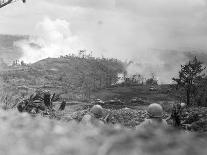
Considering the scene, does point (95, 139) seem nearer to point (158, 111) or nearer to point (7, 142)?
point (7, 142)

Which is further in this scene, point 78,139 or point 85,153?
point 78,139

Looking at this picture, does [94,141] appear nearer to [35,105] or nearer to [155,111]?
[155,111]

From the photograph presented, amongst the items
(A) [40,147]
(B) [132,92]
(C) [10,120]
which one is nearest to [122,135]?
(A) [40,147]

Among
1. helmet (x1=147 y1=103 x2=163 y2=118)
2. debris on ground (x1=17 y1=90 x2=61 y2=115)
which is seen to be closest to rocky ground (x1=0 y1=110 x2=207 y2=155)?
helmet (x1=147 y1=103 x2=163 y2=118)

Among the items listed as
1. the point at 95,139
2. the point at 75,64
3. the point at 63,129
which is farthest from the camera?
the point at 75,64

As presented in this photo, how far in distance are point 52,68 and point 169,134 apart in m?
173

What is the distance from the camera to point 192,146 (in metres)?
3.55

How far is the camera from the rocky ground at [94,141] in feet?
11.8

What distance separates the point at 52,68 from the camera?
17575cm

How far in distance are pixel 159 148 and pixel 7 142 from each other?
2.40 meters

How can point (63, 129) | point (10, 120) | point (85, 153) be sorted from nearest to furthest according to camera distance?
point (85, 153) < point (63, 129) < point (10, 120)

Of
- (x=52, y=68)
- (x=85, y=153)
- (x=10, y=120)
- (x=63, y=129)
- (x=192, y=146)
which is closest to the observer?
(x=192, y=146)

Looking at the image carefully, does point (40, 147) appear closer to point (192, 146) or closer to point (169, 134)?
point (169, 134)

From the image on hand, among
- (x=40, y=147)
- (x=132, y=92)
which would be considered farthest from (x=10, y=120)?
(x=132, y=92)
